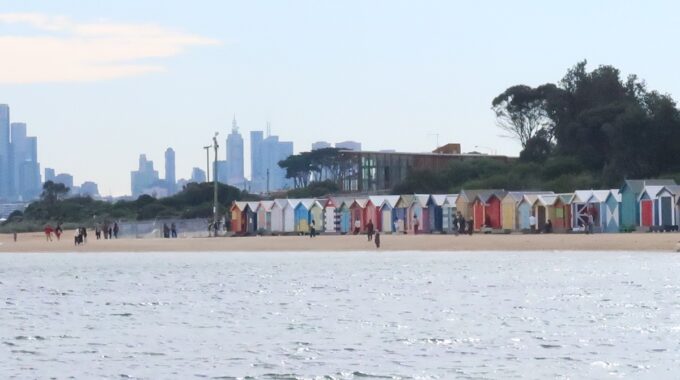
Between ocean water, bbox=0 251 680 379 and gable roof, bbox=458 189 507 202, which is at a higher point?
gable roof, bbox=458 189 507 202

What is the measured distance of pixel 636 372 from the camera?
21312 mm

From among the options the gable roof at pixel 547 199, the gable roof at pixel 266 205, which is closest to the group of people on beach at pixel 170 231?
the gable roof at pixel 266 205

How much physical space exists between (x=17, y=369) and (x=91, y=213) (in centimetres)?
8722

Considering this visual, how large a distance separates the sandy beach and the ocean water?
81.9 inches

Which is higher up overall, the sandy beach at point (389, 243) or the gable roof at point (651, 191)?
the gable roof at point (651, 191)

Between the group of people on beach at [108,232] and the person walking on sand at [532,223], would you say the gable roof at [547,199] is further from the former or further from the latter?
the group of people on beach at [108,232]

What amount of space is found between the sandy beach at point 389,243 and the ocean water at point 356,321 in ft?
6.82

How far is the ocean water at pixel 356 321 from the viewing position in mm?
22625

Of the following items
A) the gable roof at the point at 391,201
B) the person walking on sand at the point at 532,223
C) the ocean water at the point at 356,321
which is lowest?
the ocean water at the point at 356,321

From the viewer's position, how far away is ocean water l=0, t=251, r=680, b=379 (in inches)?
891

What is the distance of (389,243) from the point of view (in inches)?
2375

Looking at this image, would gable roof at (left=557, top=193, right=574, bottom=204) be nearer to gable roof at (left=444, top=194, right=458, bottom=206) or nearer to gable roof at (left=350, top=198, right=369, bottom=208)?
gable roof at (left=444, top=194, right=458, bottom=206)

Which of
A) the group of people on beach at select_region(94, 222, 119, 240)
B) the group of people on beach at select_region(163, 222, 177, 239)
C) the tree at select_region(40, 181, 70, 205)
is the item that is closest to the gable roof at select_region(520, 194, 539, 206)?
the group of people on beach at select_region(163, 222, 177, 239)

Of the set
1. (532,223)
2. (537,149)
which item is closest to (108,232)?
(537,149)
